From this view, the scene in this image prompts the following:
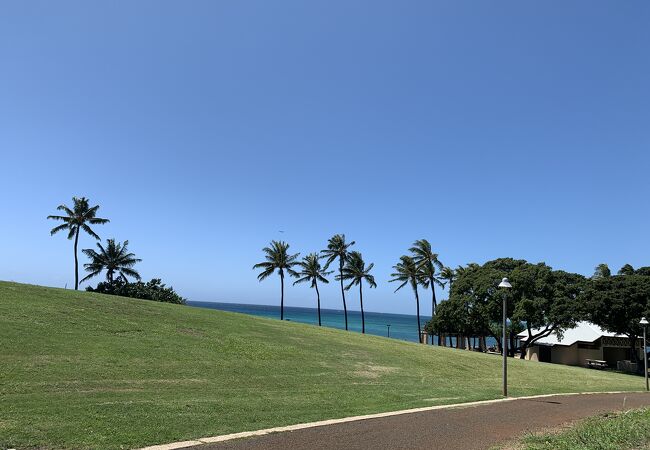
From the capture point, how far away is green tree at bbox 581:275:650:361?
43.8m

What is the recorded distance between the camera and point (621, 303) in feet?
145

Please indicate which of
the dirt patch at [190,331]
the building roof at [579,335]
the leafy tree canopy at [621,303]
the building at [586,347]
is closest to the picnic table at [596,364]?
the building at [586,347]

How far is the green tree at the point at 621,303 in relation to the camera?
43.8 m

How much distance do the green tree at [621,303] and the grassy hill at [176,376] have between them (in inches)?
712

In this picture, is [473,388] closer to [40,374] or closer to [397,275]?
[40,374]

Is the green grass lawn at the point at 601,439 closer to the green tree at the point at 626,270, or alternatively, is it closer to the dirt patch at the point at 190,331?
the dirt patch at the point at 190,331

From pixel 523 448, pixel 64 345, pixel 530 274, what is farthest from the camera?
pixel 530 274

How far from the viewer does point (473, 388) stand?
2120cm

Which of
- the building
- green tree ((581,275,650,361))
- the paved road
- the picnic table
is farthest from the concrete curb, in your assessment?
the building

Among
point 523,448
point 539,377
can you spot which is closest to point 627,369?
point 539,377

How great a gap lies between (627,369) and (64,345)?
51.1 m

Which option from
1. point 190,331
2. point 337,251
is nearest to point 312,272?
point 337,251

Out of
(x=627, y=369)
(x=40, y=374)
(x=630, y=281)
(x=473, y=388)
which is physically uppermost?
(x=630, y=281)

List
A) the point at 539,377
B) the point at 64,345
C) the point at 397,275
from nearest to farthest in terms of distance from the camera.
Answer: the point at 64,345
the point at 539,377
the point at 397,275
